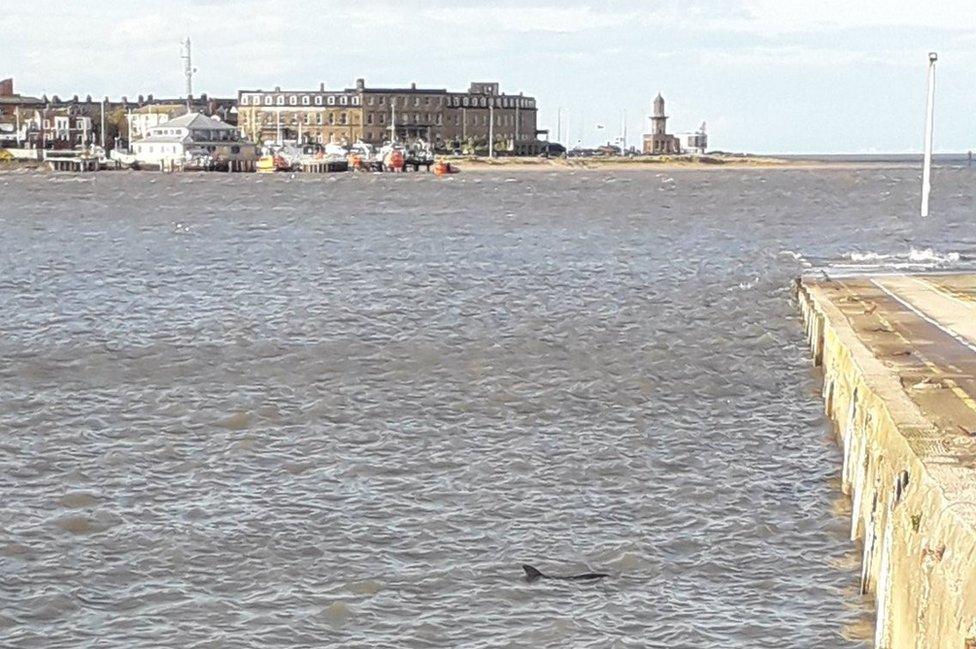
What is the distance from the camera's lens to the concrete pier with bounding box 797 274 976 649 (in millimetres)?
9742

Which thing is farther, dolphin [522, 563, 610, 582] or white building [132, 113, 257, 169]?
white building [132, 113, 257, 169]

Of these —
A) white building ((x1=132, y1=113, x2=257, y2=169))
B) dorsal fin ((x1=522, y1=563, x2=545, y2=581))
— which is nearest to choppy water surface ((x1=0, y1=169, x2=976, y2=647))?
dorsal fin ((x1=522, y1=563, x2=545, y2=581))

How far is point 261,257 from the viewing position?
55.9 m

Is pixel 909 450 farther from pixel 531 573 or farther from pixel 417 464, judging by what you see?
pixel 417 464

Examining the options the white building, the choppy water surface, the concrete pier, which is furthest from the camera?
the white building

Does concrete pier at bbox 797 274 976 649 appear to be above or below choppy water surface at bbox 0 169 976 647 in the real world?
above

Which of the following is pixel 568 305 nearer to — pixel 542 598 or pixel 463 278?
pixel 463 278

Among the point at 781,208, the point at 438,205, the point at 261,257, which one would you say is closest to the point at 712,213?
the point at 781,208

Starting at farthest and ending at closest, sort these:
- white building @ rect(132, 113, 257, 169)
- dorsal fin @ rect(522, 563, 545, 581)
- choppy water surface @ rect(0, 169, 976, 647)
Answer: white building @ rect(132, 113, 257, 169) < dorsal fin @ rect(522, 563, 545, 581) < choppy water surface @ rect(0, 169, 976, 647)

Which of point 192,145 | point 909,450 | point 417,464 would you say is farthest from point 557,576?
point 192,145

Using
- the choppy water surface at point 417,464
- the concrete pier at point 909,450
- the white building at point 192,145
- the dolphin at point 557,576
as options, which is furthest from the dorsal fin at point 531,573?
the white building at point 192,145

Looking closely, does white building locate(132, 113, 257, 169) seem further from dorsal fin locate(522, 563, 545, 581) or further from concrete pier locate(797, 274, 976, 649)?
dorsal fin locate(522, 563, 545, 581)

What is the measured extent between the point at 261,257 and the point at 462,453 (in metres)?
36.4

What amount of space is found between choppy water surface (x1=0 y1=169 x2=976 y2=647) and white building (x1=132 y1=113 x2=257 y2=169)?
14504 cm
